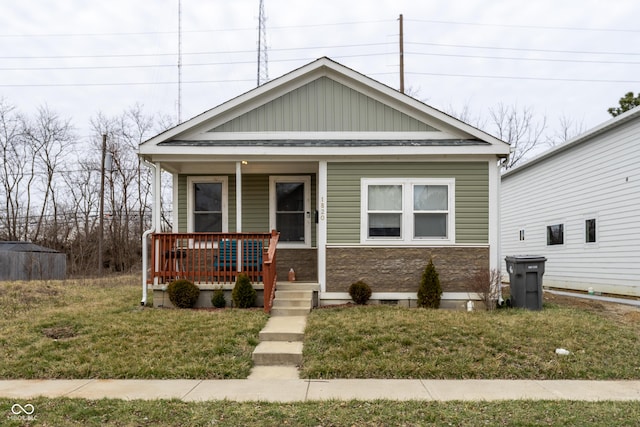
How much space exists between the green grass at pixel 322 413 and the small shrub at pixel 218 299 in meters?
4.20

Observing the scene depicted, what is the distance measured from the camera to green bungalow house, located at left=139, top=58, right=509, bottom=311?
9258mm

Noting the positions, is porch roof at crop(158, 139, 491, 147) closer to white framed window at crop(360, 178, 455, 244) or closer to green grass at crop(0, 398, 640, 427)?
white framed window at crop(360, 178, 455, 244)

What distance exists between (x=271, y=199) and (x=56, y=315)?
4965mm

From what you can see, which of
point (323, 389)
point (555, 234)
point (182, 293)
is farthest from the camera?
point (555, 234)

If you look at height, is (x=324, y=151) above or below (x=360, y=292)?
above

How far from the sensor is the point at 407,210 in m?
9.45

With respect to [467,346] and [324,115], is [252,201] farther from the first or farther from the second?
[467,346]

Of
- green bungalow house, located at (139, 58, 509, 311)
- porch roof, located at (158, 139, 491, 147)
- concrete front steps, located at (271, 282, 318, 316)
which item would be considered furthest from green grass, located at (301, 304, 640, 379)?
porch roof, located at (158, 139, 491, 147)

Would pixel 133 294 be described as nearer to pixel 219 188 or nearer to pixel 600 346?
pixel 219 188

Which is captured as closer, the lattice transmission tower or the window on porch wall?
the window on porch wall

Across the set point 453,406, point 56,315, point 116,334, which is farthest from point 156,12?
point 453,406

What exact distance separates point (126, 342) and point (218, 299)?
2.46 meters

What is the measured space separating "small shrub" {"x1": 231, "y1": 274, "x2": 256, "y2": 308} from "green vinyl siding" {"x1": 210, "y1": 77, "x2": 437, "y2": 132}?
10.9ft

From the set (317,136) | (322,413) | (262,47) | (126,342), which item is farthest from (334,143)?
(262,47)
